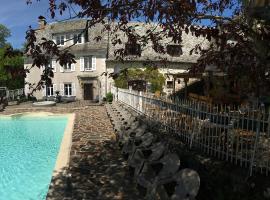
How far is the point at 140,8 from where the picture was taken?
6.00 meters

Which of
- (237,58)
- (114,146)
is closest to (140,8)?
(237,58)

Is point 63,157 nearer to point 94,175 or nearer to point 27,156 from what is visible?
point 94,175

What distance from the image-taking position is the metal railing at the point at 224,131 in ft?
21.5

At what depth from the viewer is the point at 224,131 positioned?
25.3 ft

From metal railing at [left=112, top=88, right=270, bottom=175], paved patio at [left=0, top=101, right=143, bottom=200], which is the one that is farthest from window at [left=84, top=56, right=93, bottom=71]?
metal railing at [left=112, top=88, right=270, bottom=175]

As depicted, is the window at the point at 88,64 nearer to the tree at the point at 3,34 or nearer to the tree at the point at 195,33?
the tree at the point at 195,33

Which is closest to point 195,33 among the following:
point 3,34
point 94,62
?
point 94,62

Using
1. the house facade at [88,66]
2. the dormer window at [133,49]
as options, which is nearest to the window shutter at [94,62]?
the house facade at [88,66]

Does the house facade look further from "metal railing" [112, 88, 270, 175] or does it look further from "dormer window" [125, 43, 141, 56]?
"dormer window" [125, 43, 141, 56]

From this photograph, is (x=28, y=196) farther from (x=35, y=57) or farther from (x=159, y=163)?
(x=35, y=57)

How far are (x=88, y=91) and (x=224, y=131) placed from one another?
32.7 m

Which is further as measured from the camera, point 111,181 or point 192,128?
point 192,128

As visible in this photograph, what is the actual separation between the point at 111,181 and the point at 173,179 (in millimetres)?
2233

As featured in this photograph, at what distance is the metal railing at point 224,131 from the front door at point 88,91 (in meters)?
28.3
